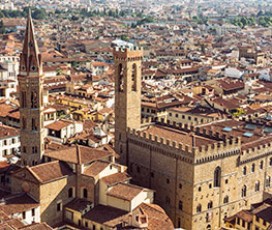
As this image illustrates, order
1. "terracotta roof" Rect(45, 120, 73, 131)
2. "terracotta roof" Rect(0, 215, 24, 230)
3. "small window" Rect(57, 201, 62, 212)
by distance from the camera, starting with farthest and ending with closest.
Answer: "terracotta roof" Rect(45, 120, 73, 131)
"small window" Rect(57, 201, 62, 212)
"terracotta roof" Rect(0, 215, 24, 230)

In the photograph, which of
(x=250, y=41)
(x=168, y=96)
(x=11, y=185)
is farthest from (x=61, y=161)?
(x=250, y=41)

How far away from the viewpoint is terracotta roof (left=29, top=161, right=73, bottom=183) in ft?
138

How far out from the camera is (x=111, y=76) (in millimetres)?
106062

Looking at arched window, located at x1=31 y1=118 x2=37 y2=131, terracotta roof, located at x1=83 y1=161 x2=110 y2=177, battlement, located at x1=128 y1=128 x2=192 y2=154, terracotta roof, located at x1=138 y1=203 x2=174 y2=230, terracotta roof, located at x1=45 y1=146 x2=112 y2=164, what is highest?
arched window, located at x1=31 y1=118 x2=37 y2=131

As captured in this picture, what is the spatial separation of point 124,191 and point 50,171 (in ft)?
18.3

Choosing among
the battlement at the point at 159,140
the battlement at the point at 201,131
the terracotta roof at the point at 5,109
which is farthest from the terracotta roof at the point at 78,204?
the terracotta roof at the point at 5,109

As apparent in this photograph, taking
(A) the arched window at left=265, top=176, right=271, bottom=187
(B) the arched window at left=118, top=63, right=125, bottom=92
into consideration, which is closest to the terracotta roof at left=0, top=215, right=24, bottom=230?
(B) the arched window at left=118, top=63, right=125, bottom=92

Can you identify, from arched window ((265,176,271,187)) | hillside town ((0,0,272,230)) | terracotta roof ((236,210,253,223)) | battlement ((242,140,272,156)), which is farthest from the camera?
arched window ((265,176,271,187))

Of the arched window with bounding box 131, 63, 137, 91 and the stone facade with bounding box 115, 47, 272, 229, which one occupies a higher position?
the arched window with bounding box 131, 63, 137, 91

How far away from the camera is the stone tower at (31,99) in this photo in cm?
4478

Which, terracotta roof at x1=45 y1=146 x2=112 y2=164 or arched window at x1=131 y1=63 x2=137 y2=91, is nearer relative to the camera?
terracotta roof at x1=45 y1=146 x2=112 y2=164

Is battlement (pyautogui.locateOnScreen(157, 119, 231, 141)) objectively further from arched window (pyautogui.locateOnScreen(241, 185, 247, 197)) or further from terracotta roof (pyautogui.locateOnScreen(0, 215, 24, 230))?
terracotta roof (pyautogui.locateOnScreen(0, 215, 24, 230))

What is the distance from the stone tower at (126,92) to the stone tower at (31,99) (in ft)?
25.5

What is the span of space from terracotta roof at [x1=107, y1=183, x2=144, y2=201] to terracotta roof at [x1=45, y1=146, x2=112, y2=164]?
3076 millimetres
